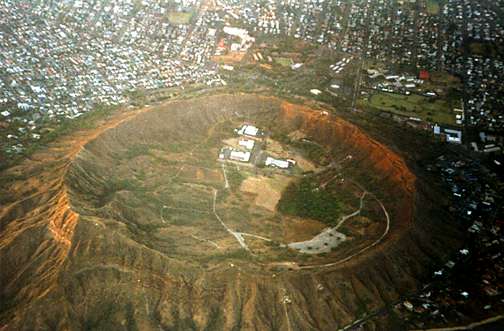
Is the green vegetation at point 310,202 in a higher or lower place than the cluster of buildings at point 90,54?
lower

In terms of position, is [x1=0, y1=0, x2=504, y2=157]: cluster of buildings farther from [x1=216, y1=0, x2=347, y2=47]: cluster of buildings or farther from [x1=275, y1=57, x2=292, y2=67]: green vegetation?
[x1=275, y1=57, x2=292, y2=67]: green vegetation

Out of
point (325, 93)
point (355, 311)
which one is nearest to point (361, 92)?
point (325, 93)

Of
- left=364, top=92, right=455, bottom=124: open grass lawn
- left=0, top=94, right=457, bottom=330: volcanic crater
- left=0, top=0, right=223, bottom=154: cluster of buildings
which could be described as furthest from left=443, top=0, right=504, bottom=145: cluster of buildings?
left=0, top=0, right=223, bottom=154: cluster of buildings

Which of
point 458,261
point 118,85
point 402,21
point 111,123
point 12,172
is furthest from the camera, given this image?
point 402,21

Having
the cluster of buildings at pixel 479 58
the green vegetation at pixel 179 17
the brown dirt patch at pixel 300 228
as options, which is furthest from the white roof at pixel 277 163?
the green vegetation at pixel 179 17

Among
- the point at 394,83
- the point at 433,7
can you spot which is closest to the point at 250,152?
the point at 394,83

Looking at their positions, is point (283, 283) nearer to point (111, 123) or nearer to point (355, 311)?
point (355, 311)

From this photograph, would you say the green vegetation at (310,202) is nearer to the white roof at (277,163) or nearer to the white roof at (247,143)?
the white roof at (277,163)
